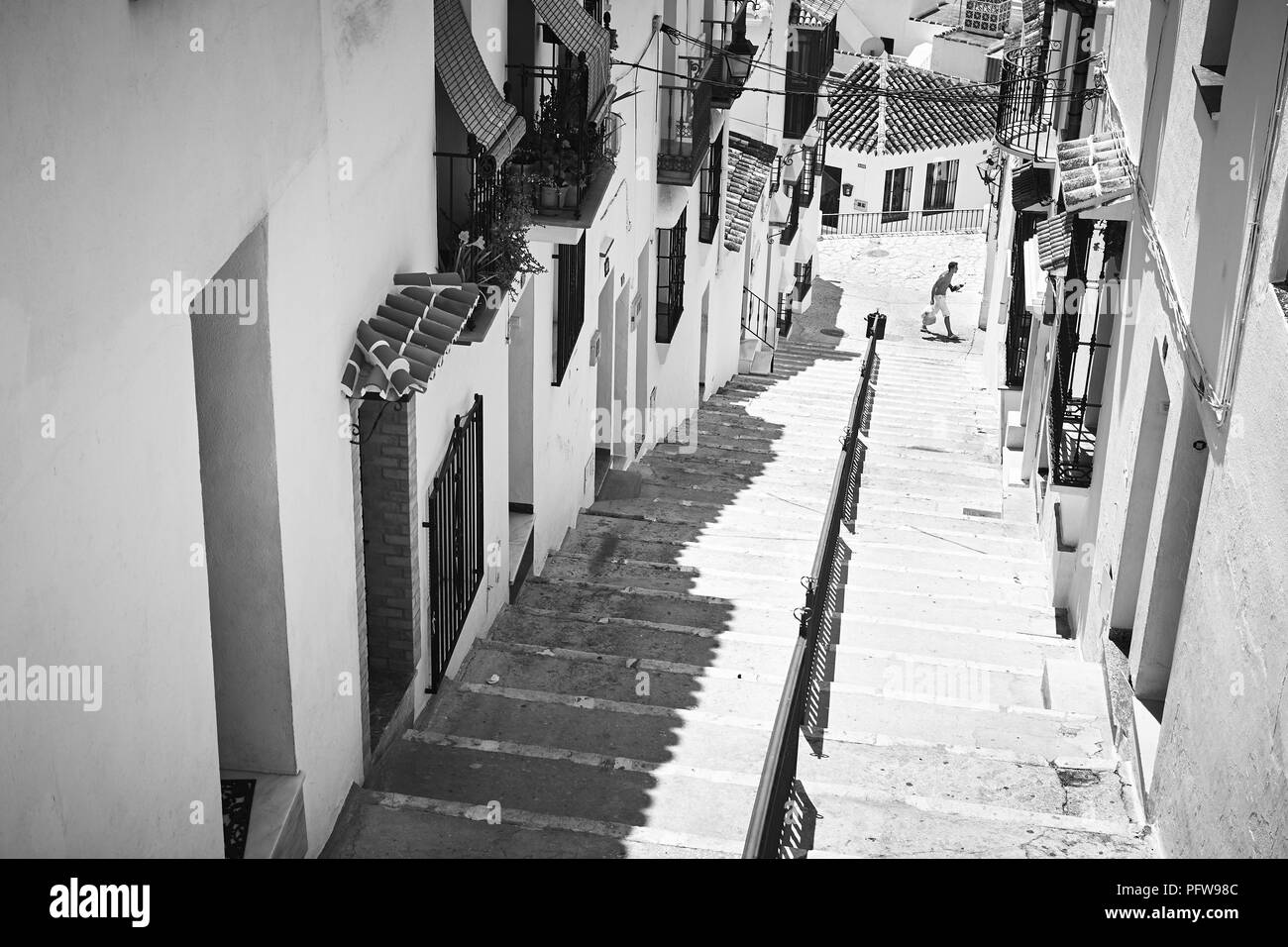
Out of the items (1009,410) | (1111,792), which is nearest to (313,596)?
(1111,792)

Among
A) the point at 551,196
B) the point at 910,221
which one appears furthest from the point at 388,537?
the point at 910,221

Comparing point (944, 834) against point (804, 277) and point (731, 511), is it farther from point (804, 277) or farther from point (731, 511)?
point (804, 277)

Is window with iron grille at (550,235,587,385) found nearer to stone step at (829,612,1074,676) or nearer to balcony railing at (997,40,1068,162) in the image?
stone step at (829,612,1074,676)

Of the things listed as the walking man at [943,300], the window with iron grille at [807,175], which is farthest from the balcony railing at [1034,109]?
the window with iron grille at [807,175]

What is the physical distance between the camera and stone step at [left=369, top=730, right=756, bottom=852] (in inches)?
295

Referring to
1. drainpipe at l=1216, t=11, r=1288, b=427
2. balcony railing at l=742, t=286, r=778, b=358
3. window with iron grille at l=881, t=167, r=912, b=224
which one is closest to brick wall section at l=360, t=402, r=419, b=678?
drainpipe at l=1216, t=11, r=1288, b=427

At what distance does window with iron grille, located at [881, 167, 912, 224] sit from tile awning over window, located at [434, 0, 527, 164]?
34178mm

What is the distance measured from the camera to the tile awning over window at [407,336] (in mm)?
6711

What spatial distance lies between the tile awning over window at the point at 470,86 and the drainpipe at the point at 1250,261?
412 centimetres

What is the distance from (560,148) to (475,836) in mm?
4989

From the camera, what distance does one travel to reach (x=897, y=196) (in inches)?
1623

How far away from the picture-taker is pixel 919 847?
6848 mm

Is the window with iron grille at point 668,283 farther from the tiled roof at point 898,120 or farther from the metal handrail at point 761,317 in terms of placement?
the tiled roof at point 898,120

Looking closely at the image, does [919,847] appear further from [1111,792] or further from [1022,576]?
[1022,576]
